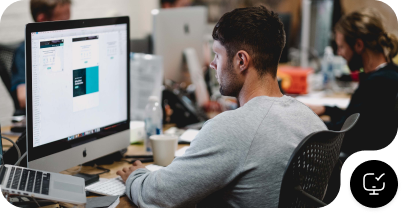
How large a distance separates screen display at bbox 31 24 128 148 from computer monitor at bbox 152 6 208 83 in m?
0.90

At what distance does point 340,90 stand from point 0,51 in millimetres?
2457

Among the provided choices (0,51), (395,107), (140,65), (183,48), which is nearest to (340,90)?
(183,48)

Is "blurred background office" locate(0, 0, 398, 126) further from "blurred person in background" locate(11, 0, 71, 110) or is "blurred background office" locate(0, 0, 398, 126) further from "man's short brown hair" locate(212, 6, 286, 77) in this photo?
"man's short brown hair" locate(212, 6, 286, 77)

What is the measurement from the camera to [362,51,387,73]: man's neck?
7.12 ft

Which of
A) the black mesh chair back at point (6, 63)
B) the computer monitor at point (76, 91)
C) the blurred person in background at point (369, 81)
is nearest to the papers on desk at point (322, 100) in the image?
the blurred person in background at point (369, 81)

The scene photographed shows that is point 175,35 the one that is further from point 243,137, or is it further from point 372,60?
point 243,137

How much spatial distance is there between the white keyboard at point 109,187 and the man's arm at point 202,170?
0.83 ft

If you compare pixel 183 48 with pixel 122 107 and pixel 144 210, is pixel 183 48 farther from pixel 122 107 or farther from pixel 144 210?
pixel 144 210

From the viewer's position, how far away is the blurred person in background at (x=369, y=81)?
76.3 inches

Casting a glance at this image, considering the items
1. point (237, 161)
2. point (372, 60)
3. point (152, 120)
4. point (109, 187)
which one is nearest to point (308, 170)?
point (237, 161)

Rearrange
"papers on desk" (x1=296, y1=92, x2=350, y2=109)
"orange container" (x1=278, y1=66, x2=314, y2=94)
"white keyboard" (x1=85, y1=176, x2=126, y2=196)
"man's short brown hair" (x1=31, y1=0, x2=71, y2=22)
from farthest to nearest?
"orange container" (x1=278, y1=66, x2=314, y2=94) → "papers on desk" (x1=296, y1=92, x2=350, y2=109) → "man's short brown hair" (x1=31, y1=0, x2=71, y2=22) → "white keyboard" (x1=85, y1=176, x2=126, y2=196)

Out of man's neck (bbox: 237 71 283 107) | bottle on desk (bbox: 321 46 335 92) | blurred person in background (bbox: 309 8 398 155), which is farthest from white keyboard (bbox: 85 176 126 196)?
bottle on desk (bbox: 321 46 335 92)

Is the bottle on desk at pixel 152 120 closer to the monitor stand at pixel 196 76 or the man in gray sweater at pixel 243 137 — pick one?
the man in gray sweater at pixel 243 137

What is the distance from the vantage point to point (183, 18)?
2613mm
